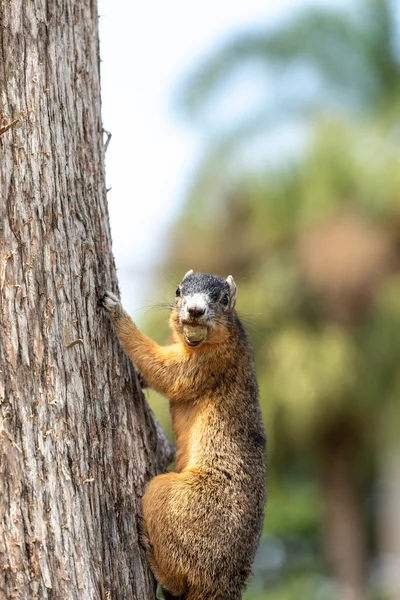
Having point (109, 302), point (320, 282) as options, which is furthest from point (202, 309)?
point (320, 282)

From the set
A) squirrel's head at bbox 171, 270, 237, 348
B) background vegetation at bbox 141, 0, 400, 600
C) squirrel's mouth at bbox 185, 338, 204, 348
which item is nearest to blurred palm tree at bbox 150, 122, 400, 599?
background vegetation at bbox 141, 0, 400, 600

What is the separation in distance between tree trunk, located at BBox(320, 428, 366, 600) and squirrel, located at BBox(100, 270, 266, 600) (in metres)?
17.1

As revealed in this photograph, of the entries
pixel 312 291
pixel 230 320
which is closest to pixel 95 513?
pixel 230 320

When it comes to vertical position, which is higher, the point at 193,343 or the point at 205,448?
the point at 193,343

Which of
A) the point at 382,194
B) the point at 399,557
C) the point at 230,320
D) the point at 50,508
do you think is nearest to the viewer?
the point at 50,508

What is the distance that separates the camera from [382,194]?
2114 cm

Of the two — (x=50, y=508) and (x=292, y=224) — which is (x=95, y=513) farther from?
(x=292, y=224)

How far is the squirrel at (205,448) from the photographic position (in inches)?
204

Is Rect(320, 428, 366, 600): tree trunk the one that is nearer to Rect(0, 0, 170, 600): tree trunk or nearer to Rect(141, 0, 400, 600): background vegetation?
Rect(141, 0, 400, 600): background vegetation

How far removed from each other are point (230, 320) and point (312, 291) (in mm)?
15366

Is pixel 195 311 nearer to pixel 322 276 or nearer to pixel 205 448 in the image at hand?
pixel 205 448

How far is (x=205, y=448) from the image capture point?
5.66 metres

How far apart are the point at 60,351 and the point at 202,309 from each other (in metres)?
1.26

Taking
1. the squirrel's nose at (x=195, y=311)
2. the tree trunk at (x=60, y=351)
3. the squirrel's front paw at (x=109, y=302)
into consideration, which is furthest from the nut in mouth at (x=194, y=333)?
the squirrel's front paw at (x=109, y=302)
